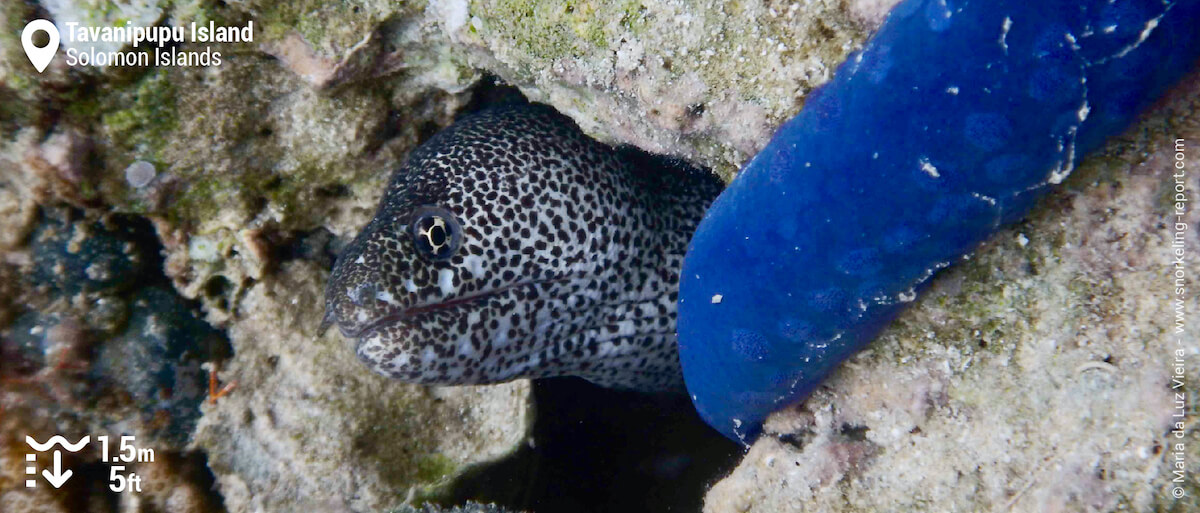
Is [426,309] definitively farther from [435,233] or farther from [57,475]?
[57,475]

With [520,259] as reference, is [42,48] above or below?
above

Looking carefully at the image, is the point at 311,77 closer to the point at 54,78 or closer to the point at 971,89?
the point at 54,78

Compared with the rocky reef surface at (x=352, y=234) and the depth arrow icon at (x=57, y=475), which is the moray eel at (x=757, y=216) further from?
the depth arrow icon at (x=57, y=475)

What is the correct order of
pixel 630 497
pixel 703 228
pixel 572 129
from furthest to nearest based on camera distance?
pixel 630 497 < pixel 572 129 < pixel 703 228

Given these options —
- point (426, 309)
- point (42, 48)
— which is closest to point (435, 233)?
point (426, 309)

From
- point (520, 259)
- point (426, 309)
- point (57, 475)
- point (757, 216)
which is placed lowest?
point (57, 475)

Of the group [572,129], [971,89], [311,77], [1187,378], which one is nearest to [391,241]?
[311,77]

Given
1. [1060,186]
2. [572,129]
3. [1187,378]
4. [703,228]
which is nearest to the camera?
[1187,378]
